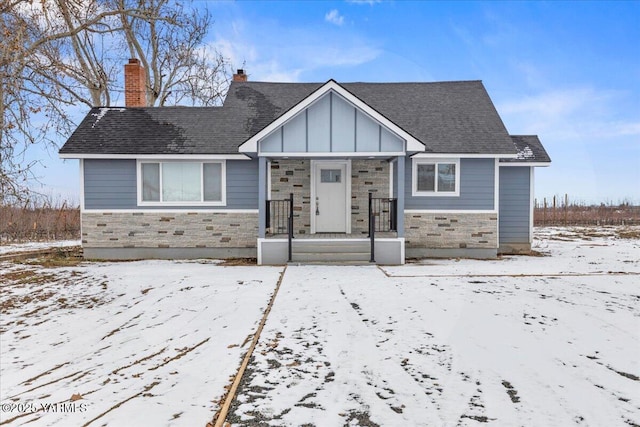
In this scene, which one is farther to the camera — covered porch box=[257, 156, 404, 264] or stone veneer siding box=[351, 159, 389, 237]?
stone veneer siding box=[351, 159, 389, 237]

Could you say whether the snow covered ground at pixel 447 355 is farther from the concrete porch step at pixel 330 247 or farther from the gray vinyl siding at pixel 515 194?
the gray vinyl siding at pixel 515 194

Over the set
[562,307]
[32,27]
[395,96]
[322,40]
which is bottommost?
[562,307]

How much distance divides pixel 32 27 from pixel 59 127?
11.6ft

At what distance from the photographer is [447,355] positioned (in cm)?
439

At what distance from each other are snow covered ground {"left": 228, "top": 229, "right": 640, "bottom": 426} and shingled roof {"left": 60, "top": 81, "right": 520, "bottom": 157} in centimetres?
567

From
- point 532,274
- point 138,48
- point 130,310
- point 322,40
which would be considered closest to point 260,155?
point 130,310

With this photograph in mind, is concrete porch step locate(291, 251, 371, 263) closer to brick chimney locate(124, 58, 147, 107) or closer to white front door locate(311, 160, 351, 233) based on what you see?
white front door locate(311, 160, 351, 233)

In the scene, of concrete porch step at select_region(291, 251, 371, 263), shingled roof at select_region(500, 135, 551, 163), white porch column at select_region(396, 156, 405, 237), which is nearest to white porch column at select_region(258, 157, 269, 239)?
concrete porch step at select_region(291, 251, 371, 263)

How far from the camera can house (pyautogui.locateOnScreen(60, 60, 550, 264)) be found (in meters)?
11.4

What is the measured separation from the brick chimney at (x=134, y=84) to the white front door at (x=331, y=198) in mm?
7256

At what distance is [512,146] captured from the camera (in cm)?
1162

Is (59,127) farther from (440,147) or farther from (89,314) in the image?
(440,147)

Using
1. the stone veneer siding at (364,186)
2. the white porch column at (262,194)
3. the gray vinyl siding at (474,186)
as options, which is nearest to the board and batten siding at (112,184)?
the white porch column at (262,194)

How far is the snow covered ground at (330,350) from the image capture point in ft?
11.1
